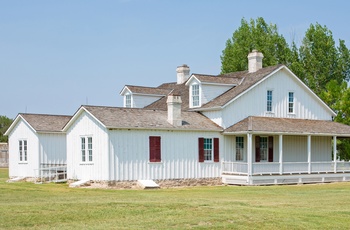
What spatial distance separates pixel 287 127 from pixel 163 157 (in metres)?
8.33

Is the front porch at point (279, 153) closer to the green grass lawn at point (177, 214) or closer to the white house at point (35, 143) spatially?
the white house at point (35, 143)

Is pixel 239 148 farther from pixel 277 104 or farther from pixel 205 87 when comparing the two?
pixel 205 87

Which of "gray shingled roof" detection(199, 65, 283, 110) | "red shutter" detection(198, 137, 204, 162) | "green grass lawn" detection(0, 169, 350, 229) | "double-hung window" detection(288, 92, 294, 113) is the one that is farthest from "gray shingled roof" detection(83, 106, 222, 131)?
"green grass lawn" detection(0, 169, 350, 229)

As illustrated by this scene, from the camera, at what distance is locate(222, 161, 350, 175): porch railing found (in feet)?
115

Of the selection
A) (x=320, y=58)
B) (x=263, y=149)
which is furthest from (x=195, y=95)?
(x=320, y=58)

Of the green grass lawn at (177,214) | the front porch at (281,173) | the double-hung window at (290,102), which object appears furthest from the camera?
the double-hung window at (290,102)

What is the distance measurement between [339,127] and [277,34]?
76.7 feet

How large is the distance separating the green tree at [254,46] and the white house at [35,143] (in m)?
27.0

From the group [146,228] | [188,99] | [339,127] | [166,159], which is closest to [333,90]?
[339,127]

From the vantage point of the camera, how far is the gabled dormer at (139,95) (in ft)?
141

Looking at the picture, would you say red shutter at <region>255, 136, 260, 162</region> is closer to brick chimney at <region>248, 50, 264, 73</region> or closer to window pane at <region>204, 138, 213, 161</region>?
window pane at <region>204, 138, 213, 161</region>

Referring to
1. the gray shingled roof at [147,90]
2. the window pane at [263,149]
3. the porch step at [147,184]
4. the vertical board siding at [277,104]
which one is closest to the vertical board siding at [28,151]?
the gray shingled roof at [147,90]

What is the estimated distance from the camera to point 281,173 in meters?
35.8

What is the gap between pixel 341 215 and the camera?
62.1 feet
